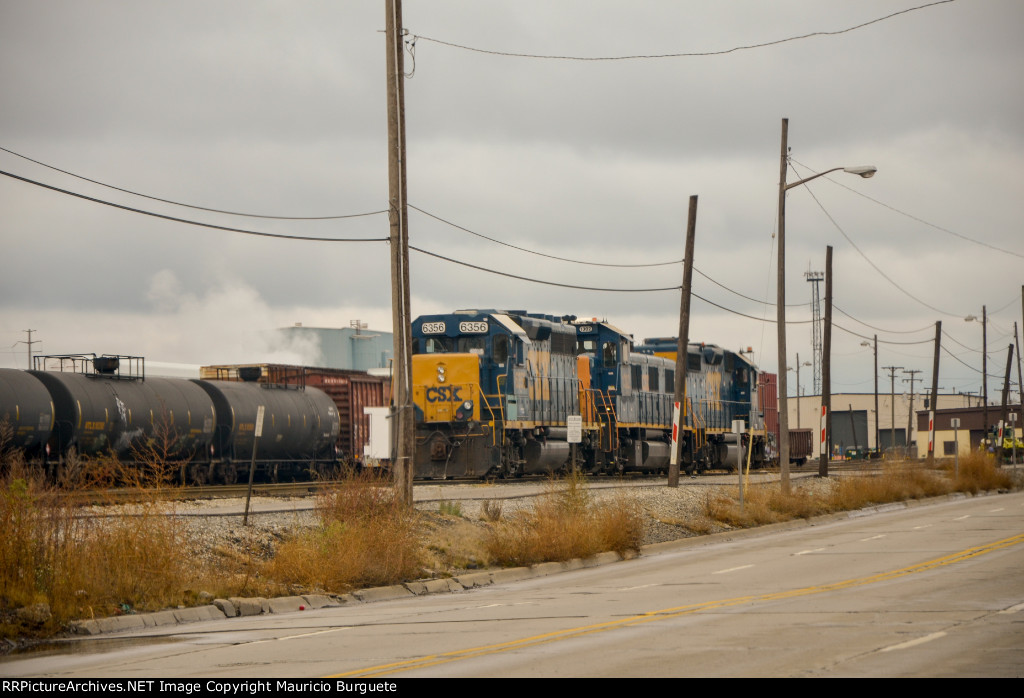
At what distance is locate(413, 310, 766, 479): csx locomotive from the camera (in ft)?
115

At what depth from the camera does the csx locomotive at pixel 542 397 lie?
35.2 meters

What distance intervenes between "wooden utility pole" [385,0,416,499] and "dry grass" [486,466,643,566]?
2034 millimetres

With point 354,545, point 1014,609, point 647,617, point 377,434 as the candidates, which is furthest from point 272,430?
point 1014,609

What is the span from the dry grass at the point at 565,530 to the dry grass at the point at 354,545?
185cm

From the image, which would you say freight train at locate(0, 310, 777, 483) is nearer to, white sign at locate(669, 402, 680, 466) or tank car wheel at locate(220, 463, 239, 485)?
tank car wheel at locate(220, 463, 239, 485)

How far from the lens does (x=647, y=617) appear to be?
1315cm

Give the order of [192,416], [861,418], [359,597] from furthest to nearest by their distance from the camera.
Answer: [861,418], [192,416], [359,597]

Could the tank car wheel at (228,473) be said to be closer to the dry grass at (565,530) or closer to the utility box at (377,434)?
the utility box at (377,434)

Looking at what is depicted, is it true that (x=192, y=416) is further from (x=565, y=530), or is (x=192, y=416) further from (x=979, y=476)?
(x=979, y=476)

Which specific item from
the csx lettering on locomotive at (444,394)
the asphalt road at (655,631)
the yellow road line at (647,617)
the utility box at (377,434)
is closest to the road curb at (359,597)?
the asphalt road at (655,631)

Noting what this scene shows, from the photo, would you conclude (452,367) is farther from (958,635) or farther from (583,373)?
(958,635)

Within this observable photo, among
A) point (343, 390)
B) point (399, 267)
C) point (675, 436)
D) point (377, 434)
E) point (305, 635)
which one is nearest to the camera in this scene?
point (305, 635)

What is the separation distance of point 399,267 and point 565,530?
5.84 m

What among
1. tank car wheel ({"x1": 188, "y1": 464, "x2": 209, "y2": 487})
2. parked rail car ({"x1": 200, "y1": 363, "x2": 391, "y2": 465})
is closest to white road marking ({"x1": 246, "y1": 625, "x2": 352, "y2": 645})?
tank car wheel ({"x1": 188, "y1": 464, "x2": 209, "y2": 487})
